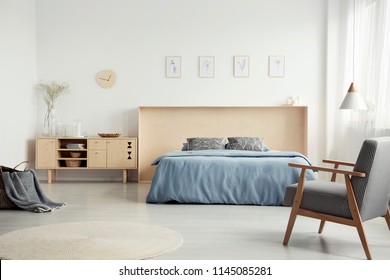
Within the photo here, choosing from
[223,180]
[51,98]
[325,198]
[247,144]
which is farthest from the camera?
[51,98]

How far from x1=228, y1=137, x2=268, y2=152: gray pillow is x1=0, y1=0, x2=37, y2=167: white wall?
3010mm

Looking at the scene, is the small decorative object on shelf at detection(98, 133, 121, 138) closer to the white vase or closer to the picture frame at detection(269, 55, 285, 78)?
the white vase

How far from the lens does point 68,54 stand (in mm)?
7547

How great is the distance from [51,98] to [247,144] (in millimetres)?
3079

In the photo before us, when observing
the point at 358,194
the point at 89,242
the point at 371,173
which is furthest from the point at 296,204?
the point at 89,242

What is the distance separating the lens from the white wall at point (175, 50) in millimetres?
7480

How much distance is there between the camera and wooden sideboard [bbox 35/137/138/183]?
7.14 meters

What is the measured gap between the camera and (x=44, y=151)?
7148mm

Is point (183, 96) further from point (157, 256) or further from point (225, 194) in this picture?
point (157, 256)

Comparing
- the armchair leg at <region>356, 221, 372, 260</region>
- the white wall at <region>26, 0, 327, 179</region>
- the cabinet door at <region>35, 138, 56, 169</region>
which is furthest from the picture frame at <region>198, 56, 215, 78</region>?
the armchair leg at <region>356, 221, 372, 260</region>

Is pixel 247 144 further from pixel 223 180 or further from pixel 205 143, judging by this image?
pixel 223 180

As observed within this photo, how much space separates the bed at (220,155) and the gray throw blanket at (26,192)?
3.78 feet

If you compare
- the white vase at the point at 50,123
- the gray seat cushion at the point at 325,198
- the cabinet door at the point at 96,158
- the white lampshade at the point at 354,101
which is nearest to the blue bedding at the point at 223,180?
the white lampshade at the point at 354,101
